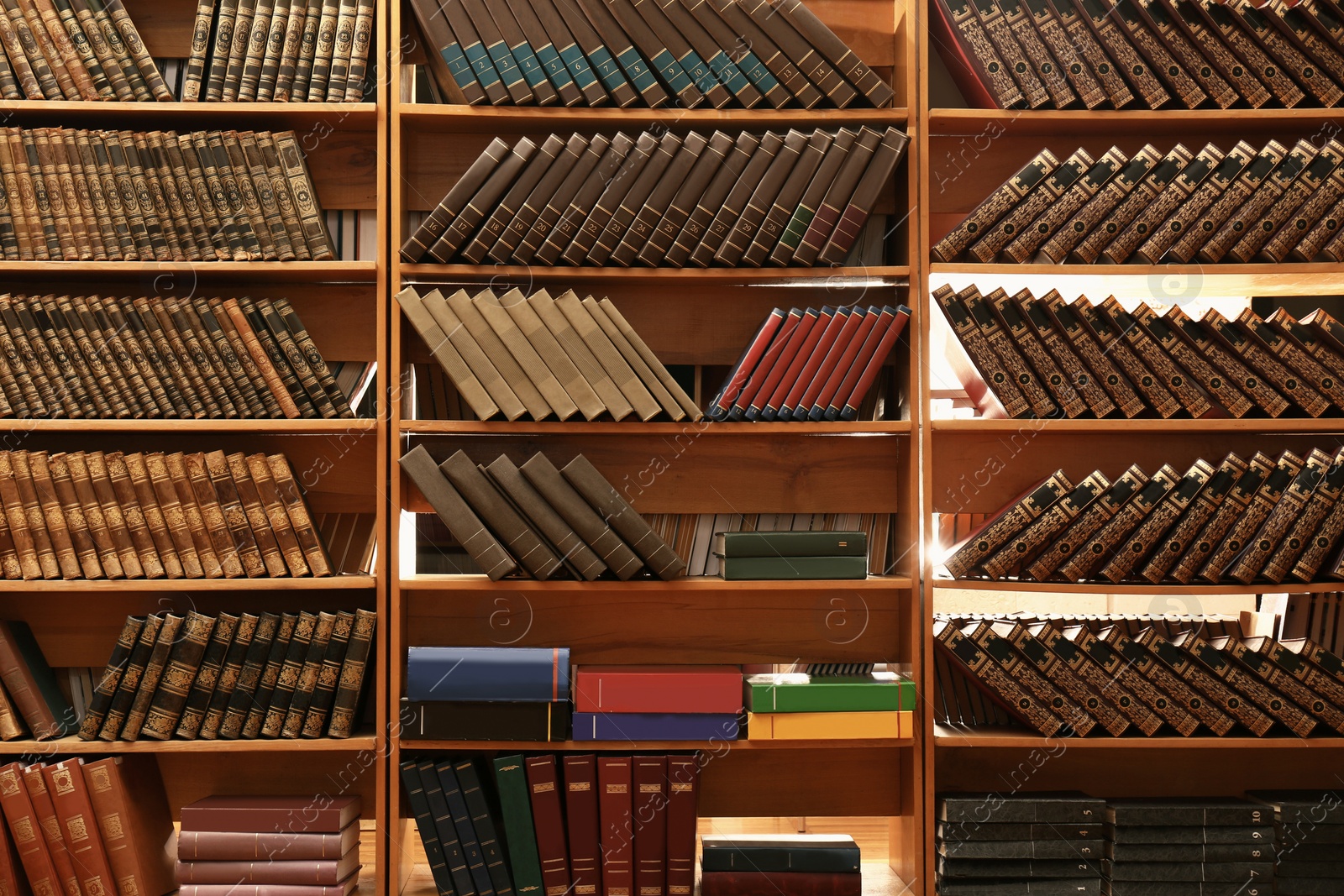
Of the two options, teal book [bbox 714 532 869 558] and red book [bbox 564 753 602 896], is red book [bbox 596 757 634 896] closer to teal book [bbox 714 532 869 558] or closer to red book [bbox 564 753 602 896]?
red book [bbox 564 753 602 896]

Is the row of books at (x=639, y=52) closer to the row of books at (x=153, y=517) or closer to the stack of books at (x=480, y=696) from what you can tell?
the row of books at (x=153, y=517)

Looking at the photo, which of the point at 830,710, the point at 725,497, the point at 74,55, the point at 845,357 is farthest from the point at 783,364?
the point at 74,55

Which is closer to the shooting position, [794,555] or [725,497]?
[794,555]

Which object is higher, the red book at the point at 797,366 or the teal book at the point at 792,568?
the red book at the point at 797,366

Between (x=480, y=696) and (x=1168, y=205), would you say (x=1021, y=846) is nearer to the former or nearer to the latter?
(x=480, y=696)

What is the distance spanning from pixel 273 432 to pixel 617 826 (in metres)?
1.15

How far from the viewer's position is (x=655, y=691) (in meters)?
2.09

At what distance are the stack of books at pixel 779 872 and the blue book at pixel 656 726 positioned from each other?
237 mm

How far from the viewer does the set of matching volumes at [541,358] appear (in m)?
2.06

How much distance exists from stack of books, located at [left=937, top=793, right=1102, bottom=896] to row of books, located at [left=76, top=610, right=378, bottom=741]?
1.28 metres

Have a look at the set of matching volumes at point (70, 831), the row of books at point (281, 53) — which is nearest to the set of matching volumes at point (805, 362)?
the row of books at point (281, 53)

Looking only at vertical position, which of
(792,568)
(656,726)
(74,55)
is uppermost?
(74,55)

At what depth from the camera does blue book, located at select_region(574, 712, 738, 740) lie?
208cm

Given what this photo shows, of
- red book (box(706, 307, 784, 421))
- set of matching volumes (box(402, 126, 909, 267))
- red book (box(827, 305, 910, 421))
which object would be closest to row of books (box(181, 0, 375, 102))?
set of matching volumes (box(402, 126, 909, 267))
